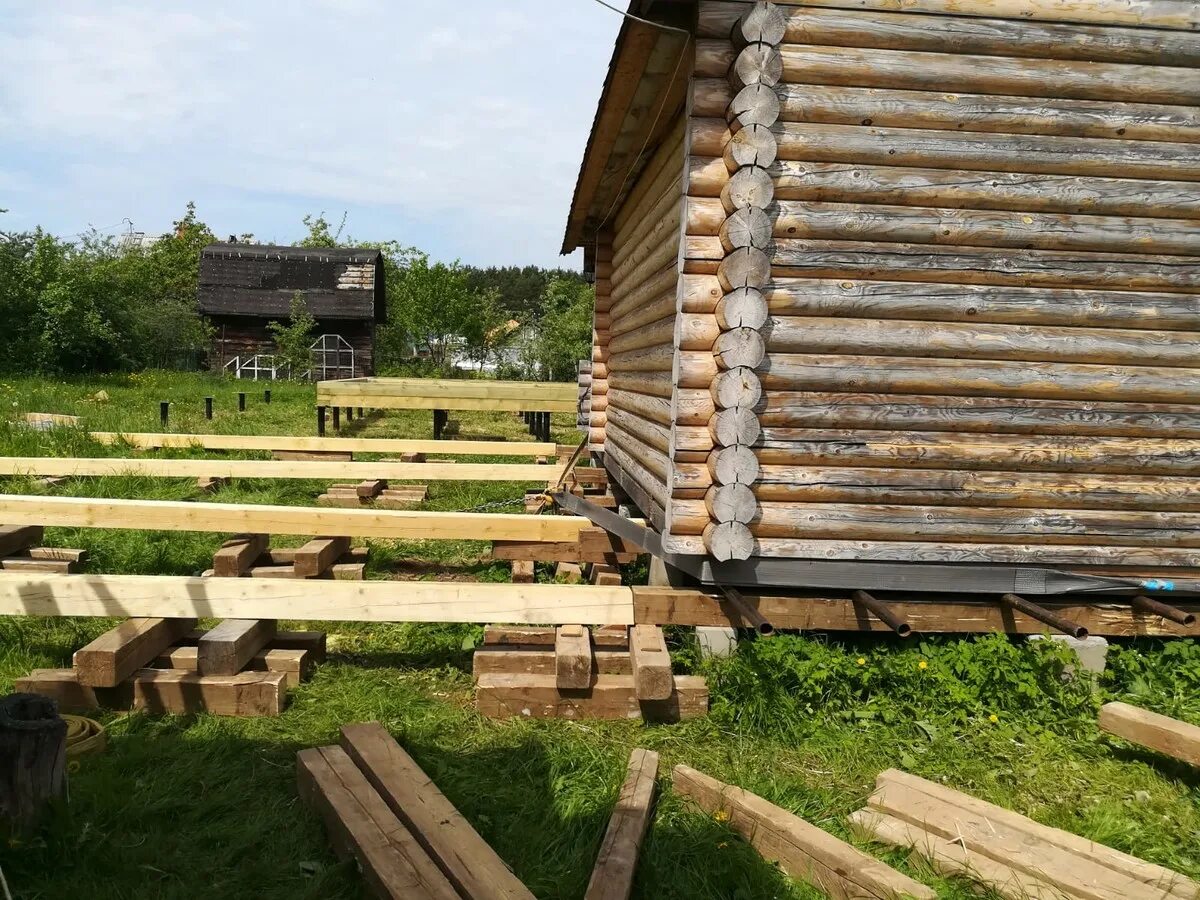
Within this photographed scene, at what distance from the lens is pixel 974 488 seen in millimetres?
4844

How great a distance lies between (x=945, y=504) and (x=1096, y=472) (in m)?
0.92

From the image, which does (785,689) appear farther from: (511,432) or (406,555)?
(511,432)

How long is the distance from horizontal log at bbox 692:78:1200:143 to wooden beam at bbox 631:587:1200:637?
8.62 ft

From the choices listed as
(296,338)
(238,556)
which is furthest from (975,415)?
(296,338)

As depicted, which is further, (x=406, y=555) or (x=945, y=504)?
(x=406, y=555)

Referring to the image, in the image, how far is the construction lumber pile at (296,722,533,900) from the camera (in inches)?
106

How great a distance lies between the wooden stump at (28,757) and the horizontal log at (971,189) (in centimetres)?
374

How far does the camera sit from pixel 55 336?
2508 centimetres

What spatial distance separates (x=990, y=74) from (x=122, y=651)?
5.30m

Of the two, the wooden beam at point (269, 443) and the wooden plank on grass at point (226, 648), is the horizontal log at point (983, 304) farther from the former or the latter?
the wooden beam at point (269, 443)

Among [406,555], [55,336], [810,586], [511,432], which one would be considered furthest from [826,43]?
[55,336]

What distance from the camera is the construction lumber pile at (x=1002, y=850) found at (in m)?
2.93

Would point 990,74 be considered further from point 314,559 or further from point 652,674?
point 314,559

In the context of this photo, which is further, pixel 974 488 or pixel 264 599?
pixel 974 488
